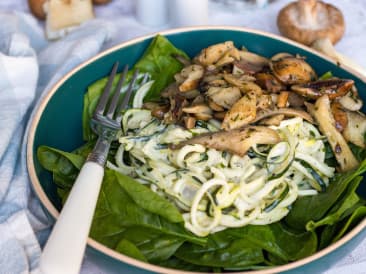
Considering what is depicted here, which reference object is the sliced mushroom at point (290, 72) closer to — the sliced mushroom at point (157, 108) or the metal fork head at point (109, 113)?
the sliced mushroom at point (157, 108)

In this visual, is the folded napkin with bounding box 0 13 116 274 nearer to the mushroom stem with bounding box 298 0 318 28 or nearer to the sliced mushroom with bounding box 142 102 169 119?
the sliced mushroom with bounding box 142 102 169 119

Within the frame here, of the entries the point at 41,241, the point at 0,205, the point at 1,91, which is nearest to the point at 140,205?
the point at 41,241

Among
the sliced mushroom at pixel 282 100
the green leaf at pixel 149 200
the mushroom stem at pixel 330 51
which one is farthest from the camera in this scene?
the mushroom stem at pixel 330 51

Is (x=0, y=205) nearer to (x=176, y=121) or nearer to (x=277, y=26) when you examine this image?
(x=176, y=121)

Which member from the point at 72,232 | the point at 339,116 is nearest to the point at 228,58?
the point at 339,116

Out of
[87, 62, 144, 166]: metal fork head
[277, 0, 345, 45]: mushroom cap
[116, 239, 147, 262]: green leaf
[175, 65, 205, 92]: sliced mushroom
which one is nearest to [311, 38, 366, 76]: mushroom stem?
[277, 0, 345, 45]: mushroom cap

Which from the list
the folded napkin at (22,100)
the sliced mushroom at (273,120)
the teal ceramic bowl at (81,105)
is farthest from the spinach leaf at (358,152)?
the folded napkin at (22,100)
